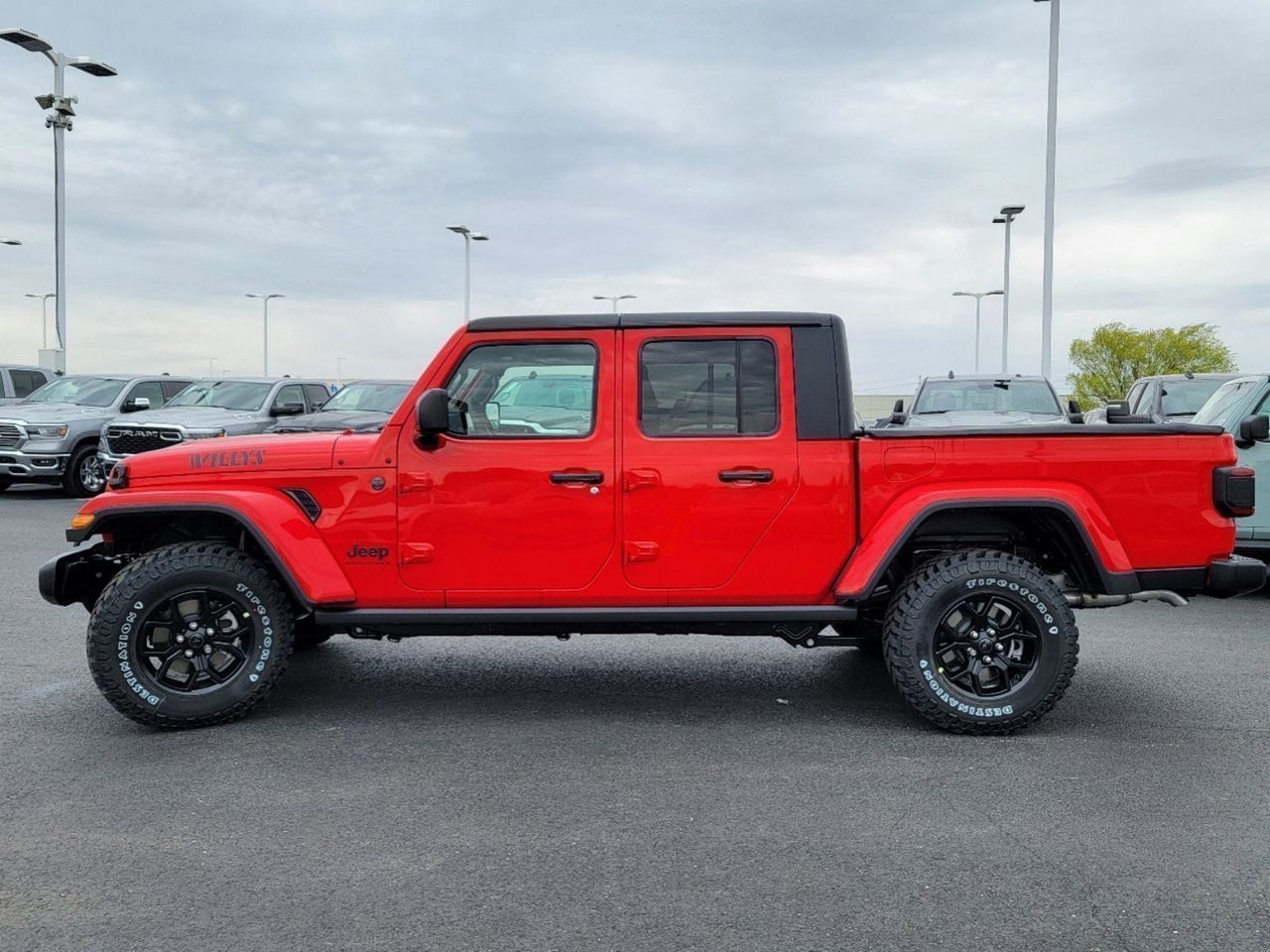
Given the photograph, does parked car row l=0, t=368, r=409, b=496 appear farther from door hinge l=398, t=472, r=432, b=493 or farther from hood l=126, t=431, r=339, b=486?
door hinge l=398, t=472, r=432, b=493

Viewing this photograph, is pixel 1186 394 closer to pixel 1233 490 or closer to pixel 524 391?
pixel 1233 490

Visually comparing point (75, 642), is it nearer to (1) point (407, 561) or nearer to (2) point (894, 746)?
(1) point (407, 561)

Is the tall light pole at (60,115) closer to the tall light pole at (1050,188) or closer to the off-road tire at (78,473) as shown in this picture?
the off-road tire at (78,473)

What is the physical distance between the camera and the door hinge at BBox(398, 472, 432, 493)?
17.9 ft

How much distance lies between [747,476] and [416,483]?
4.88ft

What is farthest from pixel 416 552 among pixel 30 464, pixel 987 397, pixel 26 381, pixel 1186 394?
pixel 26 381

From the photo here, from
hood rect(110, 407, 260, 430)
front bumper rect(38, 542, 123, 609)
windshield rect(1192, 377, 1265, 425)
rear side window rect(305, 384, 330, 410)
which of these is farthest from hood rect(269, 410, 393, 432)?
front bumper rect(38, 542, 123, 609)

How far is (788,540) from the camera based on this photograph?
5.43 meters

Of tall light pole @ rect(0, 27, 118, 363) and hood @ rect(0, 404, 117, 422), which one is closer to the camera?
hood @ rect(0, 404, 117, 422)

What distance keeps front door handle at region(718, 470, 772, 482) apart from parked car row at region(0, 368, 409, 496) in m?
11.5

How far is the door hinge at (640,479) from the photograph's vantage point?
542 cm

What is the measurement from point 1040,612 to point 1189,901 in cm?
183

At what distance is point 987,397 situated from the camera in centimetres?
1480

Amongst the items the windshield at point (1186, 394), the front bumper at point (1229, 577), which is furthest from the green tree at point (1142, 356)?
the front bumper at point (1229, 577)
